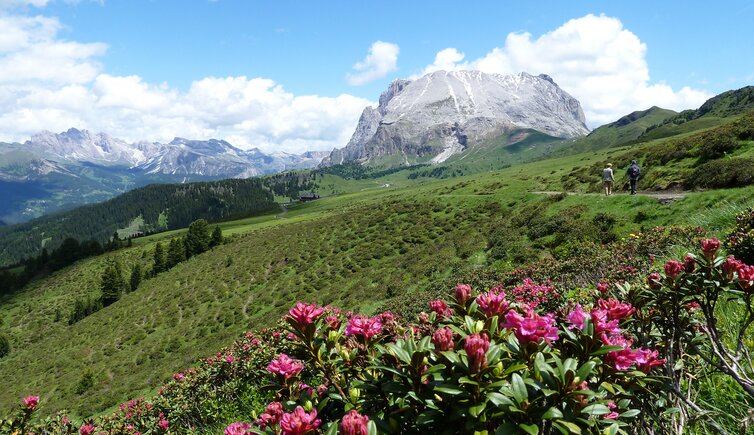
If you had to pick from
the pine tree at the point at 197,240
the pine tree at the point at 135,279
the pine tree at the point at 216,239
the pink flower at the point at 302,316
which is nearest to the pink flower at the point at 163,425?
the pink flower at the point at 302,316

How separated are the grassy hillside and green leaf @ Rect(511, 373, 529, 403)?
15.7 metres

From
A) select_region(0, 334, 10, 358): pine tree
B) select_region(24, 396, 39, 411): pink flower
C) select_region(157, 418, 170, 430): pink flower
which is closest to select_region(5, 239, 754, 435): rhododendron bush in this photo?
select_region(24, 396, 39, 411): pink flower

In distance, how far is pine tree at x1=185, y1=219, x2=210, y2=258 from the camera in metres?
104

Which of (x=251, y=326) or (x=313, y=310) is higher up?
(x=313, y=310)

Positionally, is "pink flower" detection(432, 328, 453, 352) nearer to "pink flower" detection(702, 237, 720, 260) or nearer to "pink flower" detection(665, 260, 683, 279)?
"pink flower" detection(665, 260, 683, 279)

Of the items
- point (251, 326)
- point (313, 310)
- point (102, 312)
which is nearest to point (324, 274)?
point (251, 326)

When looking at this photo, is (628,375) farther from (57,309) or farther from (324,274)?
(57,309)

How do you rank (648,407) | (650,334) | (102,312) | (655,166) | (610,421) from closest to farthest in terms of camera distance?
(610,421)
(648,407)
(650,334)
(655,166)
(102,312)

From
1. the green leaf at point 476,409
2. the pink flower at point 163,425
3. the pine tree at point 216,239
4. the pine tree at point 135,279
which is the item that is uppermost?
the green leaf at point 476,409

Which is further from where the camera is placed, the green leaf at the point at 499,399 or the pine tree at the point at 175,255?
the pine tree at the point at 175,255

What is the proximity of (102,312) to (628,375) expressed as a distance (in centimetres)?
8233

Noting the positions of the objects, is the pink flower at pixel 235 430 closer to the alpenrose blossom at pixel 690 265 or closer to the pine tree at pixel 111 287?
the alpenrose blossom at pixel 690 265

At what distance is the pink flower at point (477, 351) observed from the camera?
2.15 metres

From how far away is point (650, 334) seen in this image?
11.3 feet
